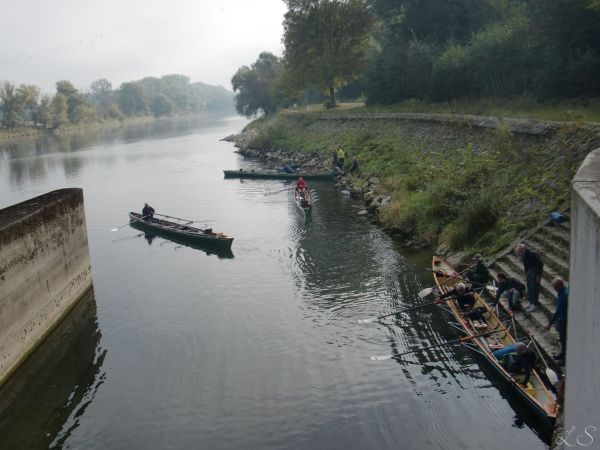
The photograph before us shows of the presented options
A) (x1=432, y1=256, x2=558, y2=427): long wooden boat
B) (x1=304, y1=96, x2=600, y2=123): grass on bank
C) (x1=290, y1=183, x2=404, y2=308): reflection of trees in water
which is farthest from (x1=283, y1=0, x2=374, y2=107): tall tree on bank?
(x1=432, y1=256, x2=558, y2=427): long wooden boat

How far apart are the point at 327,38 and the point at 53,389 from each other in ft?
185

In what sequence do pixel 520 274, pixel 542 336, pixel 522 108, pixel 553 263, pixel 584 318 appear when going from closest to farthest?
pixel 584 318 → pixel 542 336 → pixel 553 263 → pixel 520 274 → pixel 522 108

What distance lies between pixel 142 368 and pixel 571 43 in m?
29.4

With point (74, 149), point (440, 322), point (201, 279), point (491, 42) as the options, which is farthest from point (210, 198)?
point (74, 149)

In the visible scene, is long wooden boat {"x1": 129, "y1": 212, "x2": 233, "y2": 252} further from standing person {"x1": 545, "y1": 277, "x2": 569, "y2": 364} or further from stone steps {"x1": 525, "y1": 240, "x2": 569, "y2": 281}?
standing person {"x1": 545, "y1": 277, "x2": 569, "y2": 364}

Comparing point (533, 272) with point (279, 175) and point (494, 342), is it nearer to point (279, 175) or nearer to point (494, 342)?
point (494, 342)

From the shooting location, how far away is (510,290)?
15.5m

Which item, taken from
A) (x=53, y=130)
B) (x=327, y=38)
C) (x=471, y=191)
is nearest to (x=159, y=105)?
(x=53, y=130)

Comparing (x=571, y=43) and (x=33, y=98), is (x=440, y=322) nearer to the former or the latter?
(x=571, y=43)

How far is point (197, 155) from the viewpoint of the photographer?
68562mm

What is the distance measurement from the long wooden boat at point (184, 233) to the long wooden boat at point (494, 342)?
10.8m

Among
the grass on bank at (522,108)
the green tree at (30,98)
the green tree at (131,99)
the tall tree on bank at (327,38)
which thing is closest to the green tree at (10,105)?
the green tree at (30,98)

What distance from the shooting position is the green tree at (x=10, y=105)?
12469 centimetres

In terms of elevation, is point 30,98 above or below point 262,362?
above
